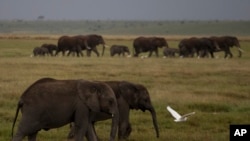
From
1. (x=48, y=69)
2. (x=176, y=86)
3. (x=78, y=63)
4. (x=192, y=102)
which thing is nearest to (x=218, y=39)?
(x=78, y=63)

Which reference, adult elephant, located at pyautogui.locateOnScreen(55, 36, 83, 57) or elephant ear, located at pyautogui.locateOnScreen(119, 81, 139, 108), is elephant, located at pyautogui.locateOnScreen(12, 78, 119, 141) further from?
adult elephant, located at pyautogui.locateOnScreen(55, 36, 83, 57)

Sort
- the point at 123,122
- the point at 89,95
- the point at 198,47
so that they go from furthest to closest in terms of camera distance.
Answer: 1. the point at 198,47
2. the point at 123,122
3. the point at 89,95

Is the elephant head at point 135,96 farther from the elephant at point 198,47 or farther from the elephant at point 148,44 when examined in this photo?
the elephant at point 148,44

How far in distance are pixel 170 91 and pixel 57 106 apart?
9787 mm

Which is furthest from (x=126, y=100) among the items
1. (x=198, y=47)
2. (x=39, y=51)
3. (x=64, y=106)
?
(x=198, y=47)

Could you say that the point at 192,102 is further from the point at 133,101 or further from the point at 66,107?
the point at 66,107

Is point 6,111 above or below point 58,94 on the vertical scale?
below

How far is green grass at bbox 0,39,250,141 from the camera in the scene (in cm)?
1333

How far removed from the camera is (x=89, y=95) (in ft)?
34.2

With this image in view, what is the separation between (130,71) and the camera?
2644 cm

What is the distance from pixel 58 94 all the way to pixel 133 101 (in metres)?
2.27

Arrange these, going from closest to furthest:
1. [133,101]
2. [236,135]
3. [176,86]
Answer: [236,135] → [133,101] → [176,86]

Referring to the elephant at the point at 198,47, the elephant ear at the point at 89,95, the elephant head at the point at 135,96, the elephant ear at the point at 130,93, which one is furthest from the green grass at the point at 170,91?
the elephant at the point at 198,47

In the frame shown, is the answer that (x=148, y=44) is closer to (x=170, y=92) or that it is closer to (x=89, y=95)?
(x=170, y=92)
